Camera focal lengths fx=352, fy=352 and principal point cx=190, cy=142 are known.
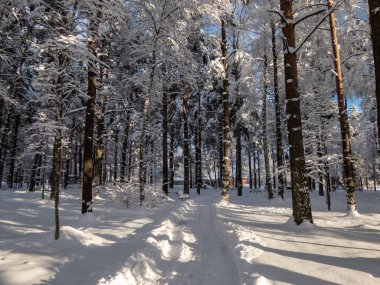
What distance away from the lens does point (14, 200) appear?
18750mm

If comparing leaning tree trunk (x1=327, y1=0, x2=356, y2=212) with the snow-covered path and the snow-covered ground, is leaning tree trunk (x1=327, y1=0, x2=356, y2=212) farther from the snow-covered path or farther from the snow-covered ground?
the snow-covered path

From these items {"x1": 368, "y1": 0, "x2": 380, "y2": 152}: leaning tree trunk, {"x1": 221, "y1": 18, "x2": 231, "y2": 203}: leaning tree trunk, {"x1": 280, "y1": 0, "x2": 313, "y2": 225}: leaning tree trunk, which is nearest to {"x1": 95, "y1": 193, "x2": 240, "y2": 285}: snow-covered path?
{"x1": 280, "y1": 0, "x2": 313, "y2": 225}: leaning tree trunk

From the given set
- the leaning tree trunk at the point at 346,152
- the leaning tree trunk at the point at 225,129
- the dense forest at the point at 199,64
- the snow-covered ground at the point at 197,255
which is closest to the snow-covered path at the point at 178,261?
the snow-covered ground at the point at 197,255

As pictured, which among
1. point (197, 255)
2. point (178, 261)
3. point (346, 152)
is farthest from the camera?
point (346, 152)

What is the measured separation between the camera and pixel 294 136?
927 cm

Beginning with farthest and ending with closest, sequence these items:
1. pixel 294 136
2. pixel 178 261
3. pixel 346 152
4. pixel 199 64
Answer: pixel 199 64
pixel 346 152
pixel 294 136
pixel 178 261

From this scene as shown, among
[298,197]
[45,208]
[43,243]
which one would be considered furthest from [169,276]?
[45,208]

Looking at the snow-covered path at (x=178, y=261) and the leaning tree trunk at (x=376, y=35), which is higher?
the leaning tree trunk at (x=376, y=35)

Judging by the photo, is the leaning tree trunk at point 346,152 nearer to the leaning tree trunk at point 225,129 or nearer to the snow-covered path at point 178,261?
the snow-covered path at point 178,261

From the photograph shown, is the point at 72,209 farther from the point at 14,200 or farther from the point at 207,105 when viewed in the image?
the point at 207,105

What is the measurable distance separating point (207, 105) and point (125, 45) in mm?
17713

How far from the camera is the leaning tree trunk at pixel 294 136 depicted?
9.05m

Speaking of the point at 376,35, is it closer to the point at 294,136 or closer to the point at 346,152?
the point at 294,136

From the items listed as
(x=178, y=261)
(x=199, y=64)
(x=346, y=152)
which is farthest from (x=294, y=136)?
(x=199, y=64)
